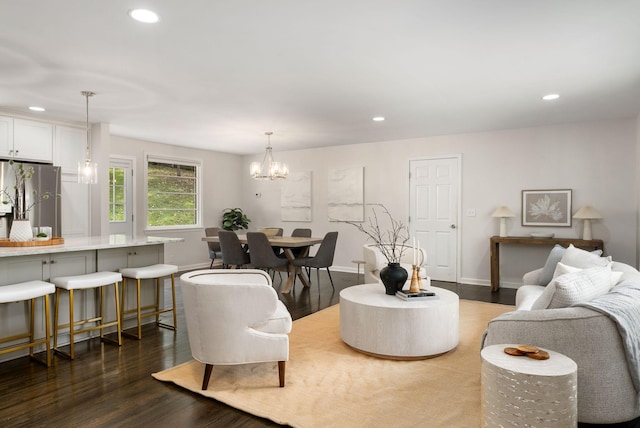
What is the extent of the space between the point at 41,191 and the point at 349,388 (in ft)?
15.0

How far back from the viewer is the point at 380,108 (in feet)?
16.1

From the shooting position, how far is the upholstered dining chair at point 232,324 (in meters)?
2.54

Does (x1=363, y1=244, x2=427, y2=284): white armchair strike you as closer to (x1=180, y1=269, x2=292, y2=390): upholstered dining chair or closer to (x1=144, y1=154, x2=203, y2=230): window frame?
(x1=180, y1=269, x2=292, y2=390): upholstered dining chair

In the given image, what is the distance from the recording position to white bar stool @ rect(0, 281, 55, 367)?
293cm

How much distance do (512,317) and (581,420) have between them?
1.85ft

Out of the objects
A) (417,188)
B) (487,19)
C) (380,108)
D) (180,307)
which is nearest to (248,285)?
(487,19)

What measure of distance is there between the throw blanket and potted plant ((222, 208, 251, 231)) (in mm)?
7181

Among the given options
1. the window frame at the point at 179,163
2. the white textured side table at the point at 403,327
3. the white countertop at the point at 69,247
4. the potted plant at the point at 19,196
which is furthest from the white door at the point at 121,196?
the white textured side table at the point at 403,327

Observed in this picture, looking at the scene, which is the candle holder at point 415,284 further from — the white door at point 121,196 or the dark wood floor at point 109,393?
the white door at point 121,196

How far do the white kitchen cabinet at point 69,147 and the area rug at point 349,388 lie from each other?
151 inches

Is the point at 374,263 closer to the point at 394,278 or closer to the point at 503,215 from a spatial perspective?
the point at 394,278

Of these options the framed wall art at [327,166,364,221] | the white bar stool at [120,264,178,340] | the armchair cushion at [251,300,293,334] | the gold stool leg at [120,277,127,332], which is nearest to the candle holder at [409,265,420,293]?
the armchair cushion at [251,300,293,334]

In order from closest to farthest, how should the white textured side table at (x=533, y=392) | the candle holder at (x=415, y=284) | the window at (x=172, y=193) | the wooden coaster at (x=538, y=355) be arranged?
the white textured side table at (x=533, y=392) → the wooden coaster at (x=538, y=355) → the candle holder at (x=415, y=284) → the window at (x=172, y=193)

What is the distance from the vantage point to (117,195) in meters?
7.01
